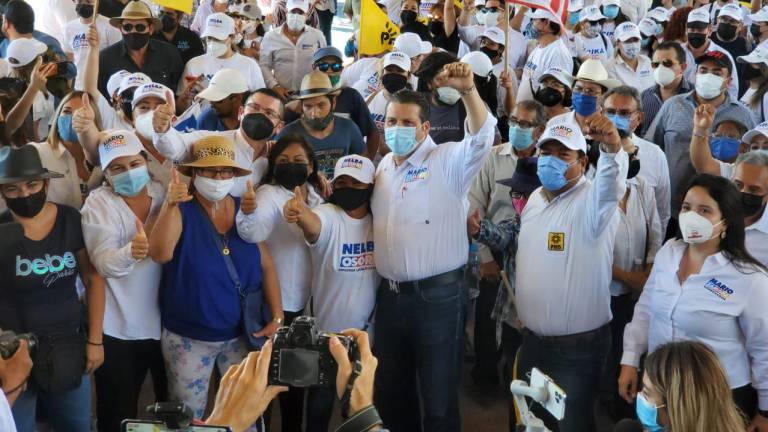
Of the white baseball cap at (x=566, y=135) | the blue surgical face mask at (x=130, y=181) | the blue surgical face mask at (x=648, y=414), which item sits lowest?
the blue surgical face mask at (x=648, y=414)

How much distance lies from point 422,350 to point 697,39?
16.5 feet

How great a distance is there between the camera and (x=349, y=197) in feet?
14.1

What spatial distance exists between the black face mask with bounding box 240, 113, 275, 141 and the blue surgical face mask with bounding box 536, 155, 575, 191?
1565 millimetres

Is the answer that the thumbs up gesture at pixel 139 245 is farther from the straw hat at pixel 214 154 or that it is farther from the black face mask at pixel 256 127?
the black face mask at pixel 256 127

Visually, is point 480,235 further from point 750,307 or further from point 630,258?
point 750,307

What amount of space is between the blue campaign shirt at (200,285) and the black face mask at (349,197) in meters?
0.56

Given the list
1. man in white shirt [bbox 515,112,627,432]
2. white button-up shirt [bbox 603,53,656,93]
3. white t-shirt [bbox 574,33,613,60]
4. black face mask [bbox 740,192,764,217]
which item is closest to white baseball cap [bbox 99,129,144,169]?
man in white shirt [bbox 515,112,627,432]

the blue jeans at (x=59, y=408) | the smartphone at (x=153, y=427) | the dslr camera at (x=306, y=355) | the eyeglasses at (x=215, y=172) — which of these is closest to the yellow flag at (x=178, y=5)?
the eyeglasses at (x=215, y=172)

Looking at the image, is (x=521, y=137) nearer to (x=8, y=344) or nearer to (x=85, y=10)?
(x=8, y=344)

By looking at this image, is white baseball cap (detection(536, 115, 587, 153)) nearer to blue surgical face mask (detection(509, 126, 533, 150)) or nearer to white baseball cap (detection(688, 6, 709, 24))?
blue surgical face mask (detection(509, 126, 533, 150))

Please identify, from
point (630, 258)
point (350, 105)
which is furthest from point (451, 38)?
point (630, 258)

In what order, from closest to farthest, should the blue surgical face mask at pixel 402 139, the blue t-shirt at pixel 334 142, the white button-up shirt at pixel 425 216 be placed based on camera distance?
1. the white button-up shirt at pixel 425 216
2. the blue surgical face mask at pixel 402 139
3. the blue t-shirt at pixel 334 142

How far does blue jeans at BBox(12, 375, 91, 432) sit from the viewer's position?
363 cm

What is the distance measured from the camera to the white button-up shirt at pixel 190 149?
4.34m
